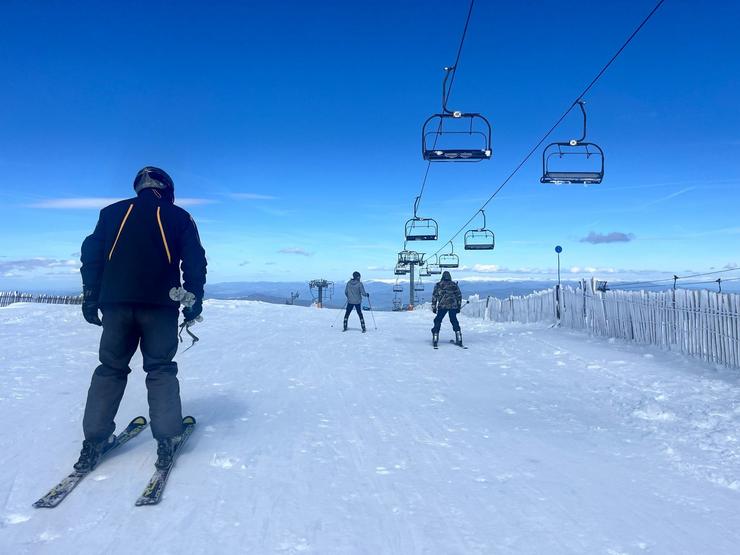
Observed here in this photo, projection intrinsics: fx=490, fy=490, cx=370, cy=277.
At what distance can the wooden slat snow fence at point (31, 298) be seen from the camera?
97.9 ft

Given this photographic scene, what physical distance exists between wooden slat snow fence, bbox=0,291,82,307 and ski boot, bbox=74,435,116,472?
3029cm

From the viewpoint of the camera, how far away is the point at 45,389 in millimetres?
6082

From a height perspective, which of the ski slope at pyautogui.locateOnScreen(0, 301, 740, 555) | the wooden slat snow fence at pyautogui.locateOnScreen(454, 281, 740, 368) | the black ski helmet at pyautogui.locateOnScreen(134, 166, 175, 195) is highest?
the black ski helmet at pyautogui.locateOnScreen(134, 166, 175, 195)

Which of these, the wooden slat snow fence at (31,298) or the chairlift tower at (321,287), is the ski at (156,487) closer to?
the wooden slat snow fence at (31,298)

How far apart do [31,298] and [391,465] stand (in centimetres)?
3402

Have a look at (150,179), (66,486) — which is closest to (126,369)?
(66,486)

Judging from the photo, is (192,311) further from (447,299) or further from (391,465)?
(447,299)

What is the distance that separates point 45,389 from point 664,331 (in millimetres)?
10979

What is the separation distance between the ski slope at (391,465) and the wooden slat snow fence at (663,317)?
104 centimetres

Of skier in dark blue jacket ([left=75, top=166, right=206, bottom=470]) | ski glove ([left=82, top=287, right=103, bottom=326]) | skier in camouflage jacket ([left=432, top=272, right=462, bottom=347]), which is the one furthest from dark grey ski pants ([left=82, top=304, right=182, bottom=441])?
skier in camouflage jacket ([left=432, top=272, right=462, bottom=347])

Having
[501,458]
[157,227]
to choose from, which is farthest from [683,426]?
[157,227]

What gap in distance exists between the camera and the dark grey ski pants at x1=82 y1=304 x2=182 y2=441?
349 centimetres

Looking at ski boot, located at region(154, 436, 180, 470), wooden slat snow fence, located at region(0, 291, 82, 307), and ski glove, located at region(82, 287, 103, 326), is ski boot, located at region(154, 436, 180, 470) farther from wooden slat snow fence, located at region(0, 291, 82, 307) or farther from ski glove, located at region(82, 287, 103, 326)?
wooden slat snow fence, located at region(0, 291, 82, 307)

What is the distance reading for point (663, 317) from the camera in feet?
33.6
